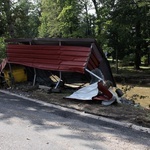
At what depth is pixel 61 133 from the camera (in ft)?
15.6

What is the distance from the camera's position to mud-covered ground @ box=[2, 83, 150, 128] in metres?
5.73

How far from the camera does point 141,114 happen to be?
603cm

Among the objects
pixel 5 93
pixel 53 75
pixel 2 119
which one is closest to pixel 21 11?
pixel 53 75

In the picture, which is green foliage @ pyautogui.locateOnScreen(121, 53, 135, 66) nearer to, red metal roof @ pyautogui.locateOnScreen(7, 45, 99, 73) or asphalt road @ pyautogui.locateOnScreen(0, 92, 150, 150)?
red metal roof @ pyautogui.locateOnScreen(7, 45, 99, 73)

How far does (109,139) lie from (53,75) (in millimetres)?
6592

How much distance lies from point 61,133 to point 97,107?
7.00 ft

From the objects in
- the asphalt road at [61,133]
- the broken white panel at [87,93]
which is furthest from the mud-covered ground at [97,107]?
the asphalt road at [61,133]

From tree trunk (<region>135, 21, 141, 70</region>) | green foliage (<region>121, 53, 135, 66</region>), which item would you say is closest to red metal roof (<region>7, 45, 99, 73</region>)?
tree trunk (<region>135, 21, 141, 70</region>)

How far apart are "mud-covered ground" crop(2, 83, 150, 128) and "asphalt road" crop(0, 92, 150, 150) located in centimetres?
45

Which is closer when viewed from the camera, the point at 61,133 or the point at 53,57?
the point at 61,133

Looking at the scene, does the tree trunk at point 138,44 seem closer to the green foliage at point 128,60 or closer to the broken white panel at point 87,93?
the green foliage at point 128,60

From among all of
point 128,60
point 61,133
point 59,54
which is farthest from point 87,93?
point 128,60

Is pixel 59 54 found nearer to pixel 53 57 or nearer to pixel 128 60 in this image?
pixel 53 57

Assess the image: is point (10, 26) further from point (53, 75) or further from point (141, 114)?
point (141, 114)
